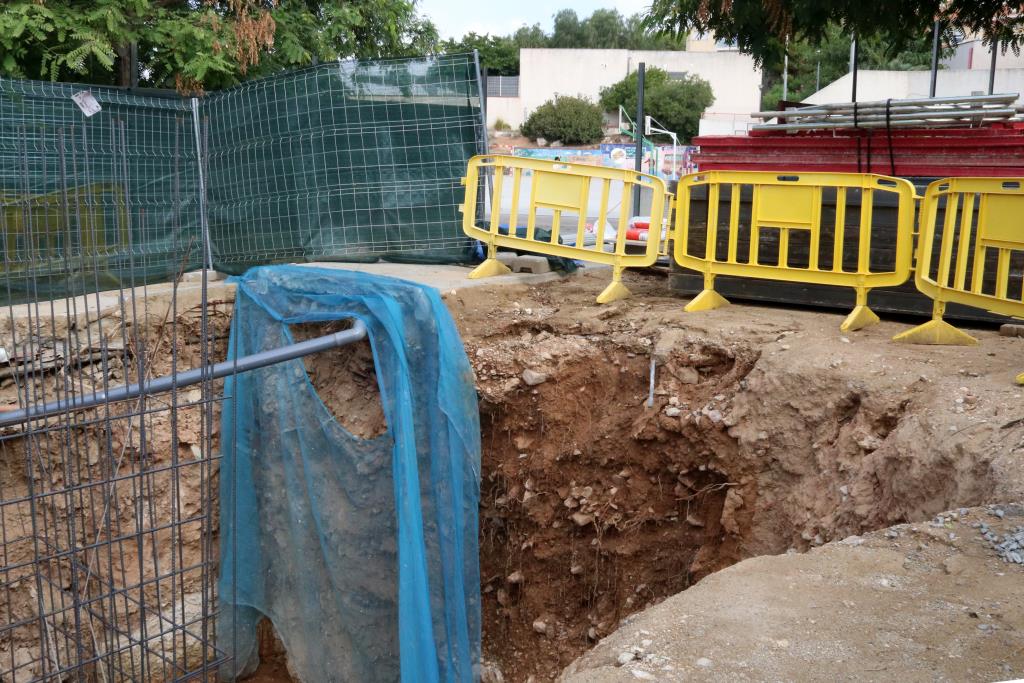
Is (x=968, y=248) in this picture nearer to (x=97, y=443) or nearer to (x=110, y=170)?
(x=97, y=443)

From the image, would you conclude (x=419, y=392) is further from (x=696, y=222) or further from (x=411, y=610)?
(x=696, y=222)

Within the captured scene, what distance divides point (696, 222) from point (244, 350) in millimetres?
3289

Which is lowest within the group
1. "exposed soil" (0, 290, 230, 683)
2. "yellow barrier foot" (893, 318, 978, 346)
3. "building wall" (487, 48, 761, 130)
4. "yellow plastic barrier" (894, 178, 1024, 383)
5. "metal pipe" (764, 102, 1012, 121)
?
"exposed soil" (0, 290, 230, 683)

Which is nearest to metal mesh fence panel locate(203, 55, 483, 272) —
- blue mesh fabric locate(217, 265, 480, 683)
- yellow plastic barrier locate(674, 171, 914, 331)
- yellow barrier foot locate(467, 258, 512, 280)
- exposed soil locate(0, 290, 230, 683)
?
yellow barrier foot locate(467, 258, 512, 280)

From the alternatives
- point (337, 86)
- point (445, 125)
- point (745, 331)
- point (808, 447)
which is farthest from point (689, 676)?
point (337, 86)

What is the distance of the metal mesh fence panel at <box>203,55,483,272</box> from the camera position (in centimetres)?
799

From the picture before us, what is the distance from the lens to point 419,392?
5543 mm

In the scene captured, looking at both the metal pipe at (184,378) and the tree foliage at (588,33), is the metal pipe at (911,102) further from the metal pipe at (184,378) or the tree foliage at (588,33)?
the tree foliage at (588,33)

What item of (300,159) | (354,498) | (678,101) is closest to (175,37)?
(300,159)

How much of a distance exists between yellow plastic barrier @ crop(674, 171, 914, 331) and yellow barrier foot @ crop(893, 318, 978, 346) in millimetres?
366

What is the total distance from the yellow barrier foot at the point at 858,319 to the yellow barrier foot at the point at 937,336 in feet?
1.04

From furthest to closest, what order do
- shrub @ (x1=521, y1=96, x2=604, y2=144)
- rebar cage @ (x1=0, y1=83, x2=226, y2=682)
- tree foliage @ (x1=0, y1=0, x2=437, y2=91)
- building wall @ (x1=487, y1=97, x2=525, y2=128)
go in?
building wall @ (x1=487, y1=97, x2=525, y2=128), shrub @ (x1=521, y1=96, x2=604, y2=144), tree foliage @ (x1=0, y1=0, x2=437, y2=91), rebar cage @ (x1=0, y1=83, x2=226, y2=682)

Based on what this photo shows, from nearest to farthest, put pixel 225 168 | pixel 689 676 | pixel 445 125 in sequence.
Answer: pixel 689 676
pixel 445 125
pixel 225 168

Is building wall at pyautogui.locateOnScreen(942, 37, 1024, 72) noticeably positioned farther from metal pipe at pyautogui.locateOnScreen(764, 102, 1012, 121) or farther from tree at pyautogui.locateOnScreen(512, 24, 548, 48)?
tree at pyautogui.locateOnScreen(512, 24, 548, 48)
